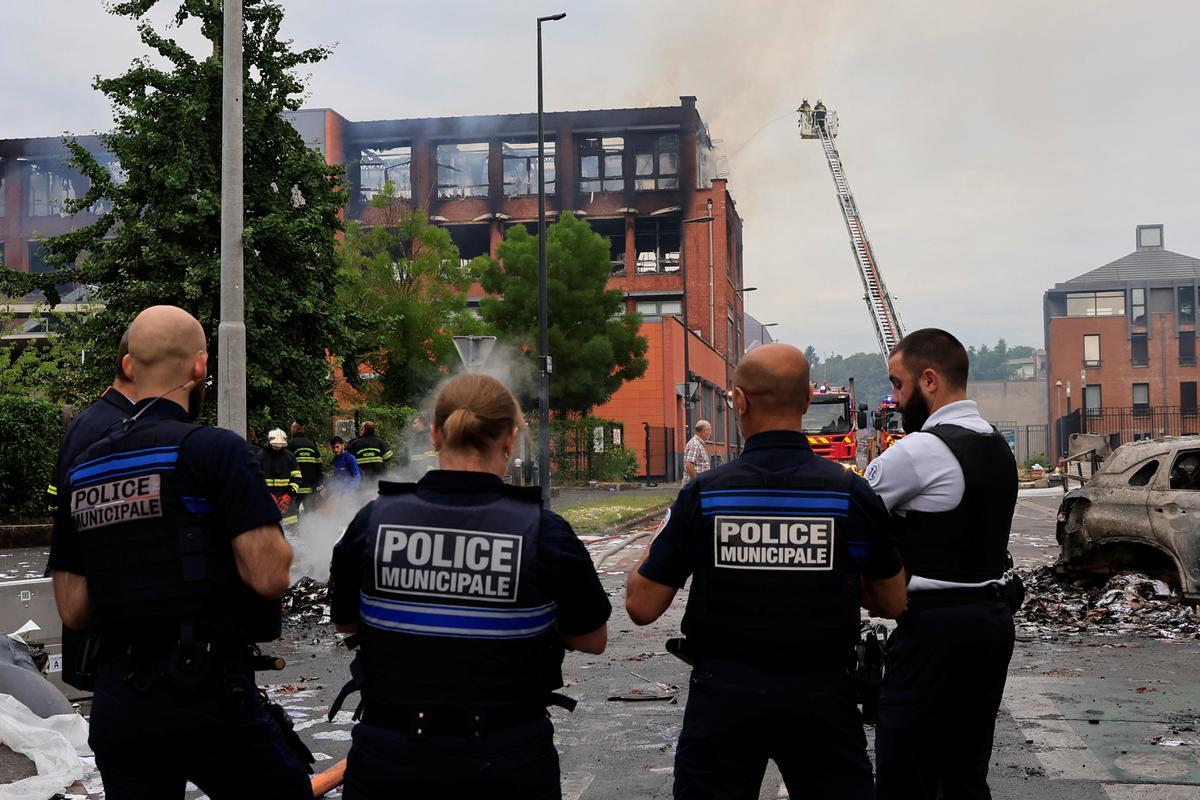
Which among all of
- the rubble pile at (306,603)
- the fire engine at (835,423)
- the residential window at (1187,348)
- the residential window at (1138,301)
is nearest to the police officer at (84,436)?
the rubble pile at (306,603)

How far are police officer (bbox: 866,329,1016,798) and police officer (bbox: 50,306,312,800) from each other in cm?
193

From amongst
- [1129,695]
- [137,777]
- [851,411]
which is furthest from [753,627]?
[851,411]

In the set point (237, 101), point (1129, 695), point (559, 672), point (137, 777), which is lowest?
point (1129, 695)

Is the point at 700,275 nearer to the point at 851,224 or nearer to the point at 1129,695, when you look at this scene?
the point at 851,224

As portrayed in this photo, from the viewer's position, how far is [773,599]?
3395 mm

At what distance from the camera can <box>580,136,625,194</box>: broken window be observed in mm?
67938

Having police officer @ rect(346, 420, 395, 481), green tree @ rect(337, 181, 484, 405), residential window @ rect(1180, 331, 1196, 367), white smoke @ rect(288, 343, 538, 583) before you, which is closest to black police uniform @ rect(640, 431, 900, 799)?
white smoke @ rect(288, 343, 538, 583)

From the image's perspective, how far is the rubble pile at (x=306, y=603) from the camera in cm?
1261

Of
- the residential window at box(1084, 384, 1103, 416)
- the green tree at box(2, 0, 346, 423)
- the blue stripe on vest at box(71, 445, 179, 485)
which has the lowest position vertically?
the blue stripe on vest at box(71, 445, 179, 485)

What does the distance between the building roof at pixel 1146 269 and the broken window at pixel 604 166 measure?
98.5ft

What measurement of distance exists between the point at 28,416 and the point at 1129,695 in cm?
1942

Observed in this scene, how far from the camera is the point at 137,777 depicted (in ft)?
10.7

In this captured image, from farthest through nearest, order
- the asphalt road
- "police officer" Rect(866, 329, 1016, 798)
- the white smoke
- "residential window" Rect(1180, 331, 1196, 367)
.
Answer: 1. "residential window" Rect(1180, 331, 1196, 367)
2. the white smoke
3. the asphalt road
4. "police officer" Rect(866, 329, 1016, 798)

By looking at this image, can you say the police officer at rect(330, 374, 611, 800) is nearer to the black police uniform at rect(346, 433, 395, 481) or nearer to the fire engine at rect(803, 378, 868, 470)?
the black police uniform at rect(346, 433, 395, 481)
